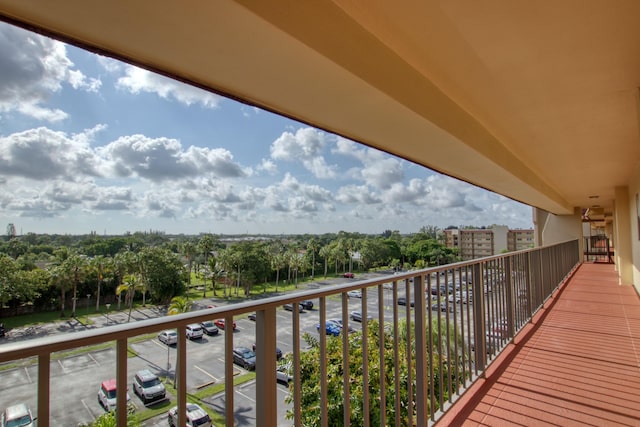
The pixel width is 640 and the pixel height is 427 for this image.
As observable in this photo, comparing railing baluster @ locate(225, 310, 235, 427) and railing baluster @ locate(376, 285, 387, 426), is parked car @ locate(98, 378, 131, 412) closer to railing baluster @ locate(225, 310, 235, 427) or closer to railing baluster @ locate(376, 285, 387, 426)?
railing baluster @ locate(225, 310, 235, 427)

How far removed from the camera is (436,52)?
80.3 inches

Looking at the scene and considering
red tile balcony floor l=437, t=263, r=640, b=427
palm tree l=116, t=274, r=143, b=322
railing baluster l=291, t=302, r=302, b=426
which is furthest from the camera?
palm tree l=116, t=274, r=143, b=322

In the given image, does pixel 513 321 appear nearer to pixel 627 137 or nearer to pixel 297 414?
pixel 627 137

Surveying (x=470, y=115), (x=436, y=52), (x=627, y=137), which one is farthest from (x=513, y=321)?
(x=436, y=52)

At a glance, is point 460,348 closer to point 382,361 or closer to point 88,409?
point 382,361

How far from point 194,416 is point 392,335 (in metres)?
1.17

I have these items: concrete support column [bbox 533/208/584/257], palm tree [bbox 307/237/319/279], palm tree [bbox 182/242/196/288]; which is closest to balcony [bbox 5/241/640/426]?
concrete support column [bbox 533/208/584/257]

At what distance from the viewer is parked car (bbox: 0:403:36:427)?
59 cm

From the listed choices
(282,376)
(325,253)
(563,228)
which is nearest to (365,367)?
(282,376)

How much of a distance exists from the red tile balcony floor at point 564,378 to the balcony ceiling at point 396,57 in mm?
1930

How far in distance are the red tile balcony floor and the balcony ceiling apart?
1.93 metres

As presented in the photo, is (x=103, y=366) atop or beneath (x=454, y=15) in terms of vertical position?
beneath

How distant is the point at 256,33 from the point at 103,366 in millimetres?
1222

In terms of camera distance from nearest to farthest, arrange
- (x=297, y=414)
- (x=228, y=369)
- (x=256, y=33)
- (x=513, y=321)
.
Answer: (x=228, y=369)
(x=297, y=414)
(x=256, y=33)
(x=513, y=321)
